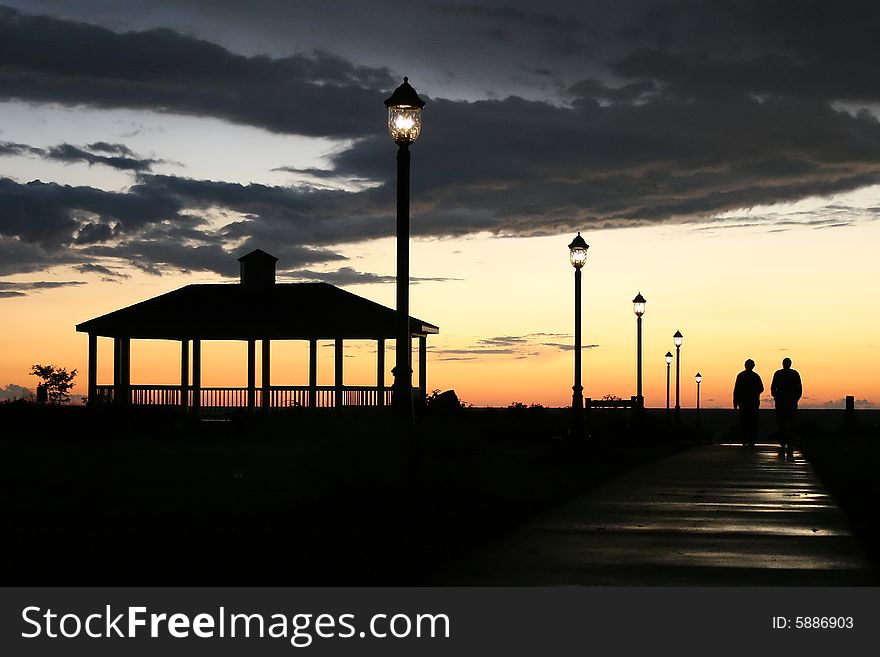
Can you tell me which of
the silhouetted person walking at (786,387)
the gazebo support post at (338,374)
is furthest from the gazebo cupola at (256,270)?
the silhouetted person walking at (786,387)

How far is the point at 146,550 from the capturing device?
10461 millimetres

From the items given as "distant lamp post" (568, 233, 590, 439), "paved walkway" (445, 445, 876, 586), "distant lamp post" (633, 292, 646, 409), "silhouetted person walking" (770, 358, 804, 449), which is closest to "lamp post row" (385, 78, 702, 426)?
"paved walkway" (445, 445, 876, 586)

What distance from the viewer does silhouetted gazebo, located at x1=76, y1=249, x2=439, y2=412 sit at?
34938 millimetres

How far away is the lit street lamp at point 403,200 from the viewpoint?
14.2 meters

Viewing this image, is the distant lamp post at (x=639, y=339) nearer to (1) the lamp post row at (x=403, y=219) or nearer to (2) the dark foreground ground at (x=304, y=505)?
(2) the dark foreground ground at (x=304, y=505)

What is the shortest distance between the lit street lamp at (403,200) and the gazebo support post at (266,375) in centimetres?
2284

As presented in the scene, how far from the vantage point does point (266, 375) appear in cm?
3719

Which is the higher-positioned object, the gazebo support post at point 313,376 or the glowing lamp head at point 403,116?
the glowing lamp head at point 403,116

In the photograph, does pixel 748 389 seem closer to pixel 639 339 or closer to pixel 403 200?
pixel 639 339

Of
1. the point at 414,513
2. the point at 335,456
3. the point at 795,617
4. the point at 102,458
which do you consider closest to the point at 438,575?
the point at 795,617

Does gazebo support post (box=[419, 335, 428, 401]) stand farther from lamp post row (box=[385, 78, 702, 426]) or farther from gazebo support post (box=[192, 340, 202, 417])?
lamp post row (box=[385, 78, 702, 426])

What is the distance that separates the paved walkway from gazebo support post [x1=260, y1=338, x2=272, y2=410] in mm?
20727

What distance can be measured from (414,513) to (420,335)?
78.6ft

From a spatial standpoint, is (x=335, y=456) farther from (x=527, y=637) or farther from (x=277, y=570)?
(x=527, y=637)
